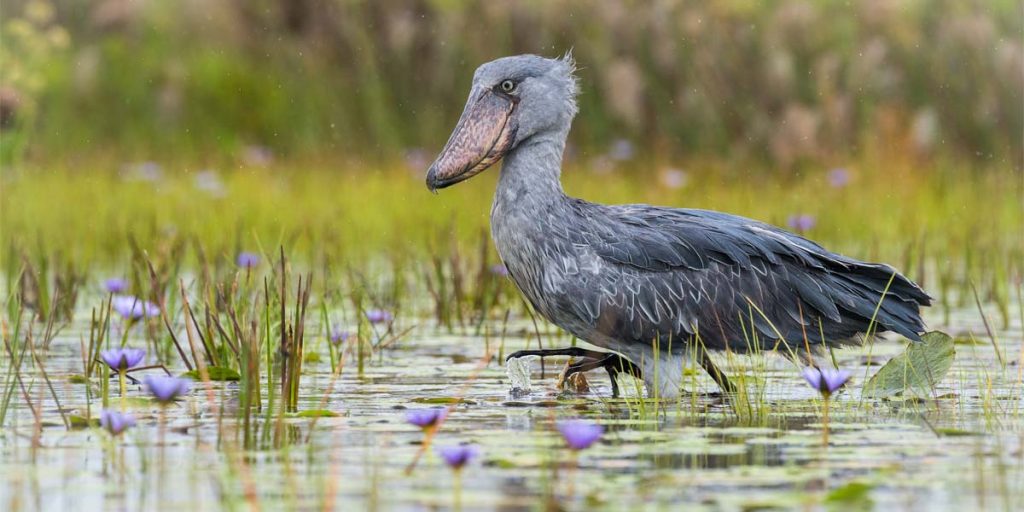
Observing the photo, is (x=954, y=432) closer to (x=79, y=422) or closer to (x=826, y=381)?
(x=826, y=381)

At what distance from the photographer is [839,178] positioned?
12484mm

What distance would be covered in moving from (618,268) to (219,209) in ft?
20.6

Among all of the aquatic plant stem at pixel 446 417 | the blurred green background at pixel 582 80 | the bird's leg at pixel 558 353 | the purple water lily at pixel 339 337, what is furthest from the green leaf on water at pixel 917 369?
the blurred green background at pixel 582 80

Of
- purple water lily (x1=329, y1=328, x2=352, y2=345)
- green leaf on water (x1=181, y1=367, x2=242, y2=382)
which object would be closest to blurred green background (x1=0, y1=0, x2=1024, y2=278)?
purple water lily (x1=329, y1=328, x2=352, y2=345)

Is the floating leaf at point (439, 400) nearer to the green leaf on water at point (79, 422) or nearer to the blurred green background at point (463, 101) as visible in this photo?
the green leaf on water at point (79, 422)

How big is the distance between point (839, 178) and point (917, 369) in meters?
6.70

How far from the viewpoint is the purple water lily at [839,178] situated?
12.5m

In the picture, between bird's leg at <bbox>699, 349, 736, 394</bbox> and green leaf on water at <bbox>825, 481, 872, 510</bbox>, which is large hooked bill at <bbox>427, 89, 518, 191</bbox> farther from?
green leaf on water at <bbox>825, 481, 872, 510</bbox>

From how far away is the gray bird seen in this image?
240 inches

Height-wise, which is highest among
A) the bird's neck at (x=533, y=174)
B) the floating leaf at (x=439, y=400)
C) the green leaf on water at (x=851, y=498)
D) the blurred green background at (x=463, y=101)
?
the blurred green background at (x=463, y=101)

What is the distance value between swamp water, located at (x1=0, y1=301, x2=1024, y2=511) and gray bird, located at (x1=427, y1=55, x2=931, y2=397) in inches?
8.8

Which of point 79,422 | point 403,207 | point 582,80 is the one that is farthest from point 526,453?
point 582,80

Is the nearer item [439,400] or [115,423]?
[115,423]

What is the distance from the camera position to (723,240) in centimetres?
627
